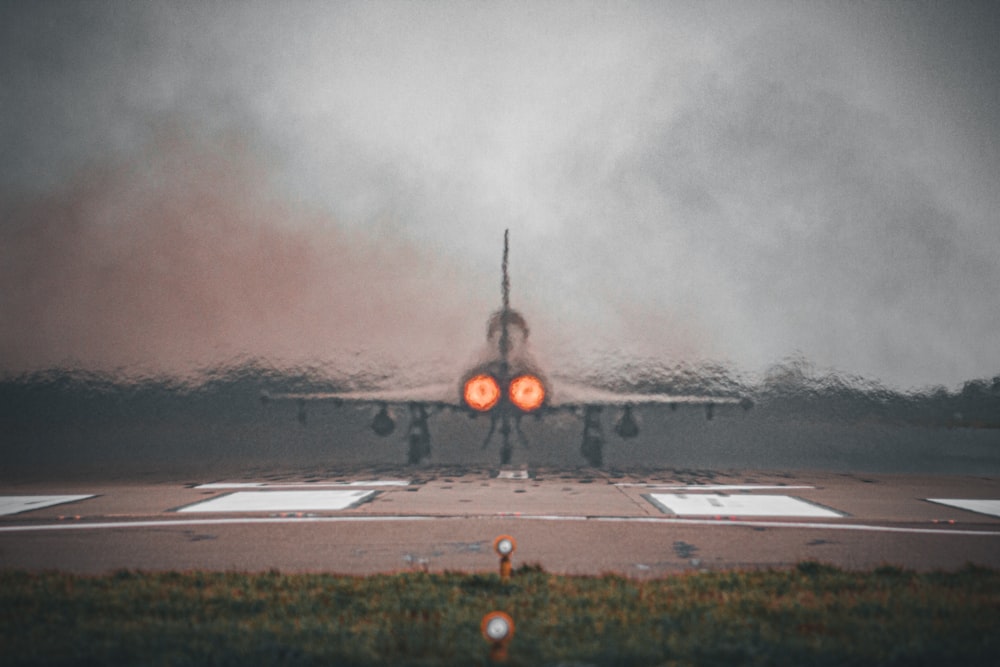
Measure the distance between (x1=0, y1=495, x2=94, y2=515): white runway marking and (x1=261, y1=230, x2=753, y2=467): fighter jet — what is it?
1026 cm

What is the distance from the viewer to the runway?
8.62 m

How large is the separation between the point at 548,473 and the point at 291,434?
15445mm

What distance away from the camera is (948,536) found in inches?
408

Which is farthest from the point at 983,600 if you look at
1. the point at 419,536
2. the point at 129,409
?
the point at 129,409

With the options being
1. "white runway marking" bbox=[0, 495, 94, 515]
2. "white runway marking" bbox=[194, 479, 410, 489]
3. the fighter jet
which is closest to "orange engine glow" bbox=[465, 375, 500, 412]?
the fighter jet

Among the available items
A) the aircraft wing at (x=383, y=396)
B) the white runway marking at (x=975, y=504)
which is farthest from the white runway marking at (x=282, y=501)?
the white runway marking at (x=975, y=504)

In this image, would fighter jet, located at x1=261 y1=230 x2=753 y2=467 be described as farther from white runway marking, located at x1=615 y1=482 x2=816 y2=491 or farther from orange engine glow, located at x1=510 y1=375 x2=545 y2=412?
white runway marking, located at x1=615 y1=482 x2=816 y2=491

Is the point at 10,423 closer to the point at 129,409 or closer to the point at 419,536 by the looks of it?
the point at 129,409

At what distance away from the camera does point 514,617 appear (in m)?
5.80

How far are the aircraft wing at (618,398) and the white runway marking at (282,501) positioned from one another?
11.3 meters

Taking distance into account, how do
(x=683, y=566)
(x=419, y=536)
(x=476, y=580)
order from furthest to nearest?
1. (x=419, y=536)
2. (x=683, y=566)
3. (x=476, y=580)

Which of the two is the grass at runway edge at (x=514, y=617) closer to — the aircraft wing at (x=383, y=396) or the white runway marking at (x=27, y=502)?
the white runway marking at (x=27, y=502)

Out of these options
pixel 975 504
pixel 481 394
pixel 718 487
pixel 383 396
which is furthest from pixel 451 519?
pixel 383 396

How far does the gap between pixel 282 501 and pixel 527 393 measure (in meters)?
9.53
